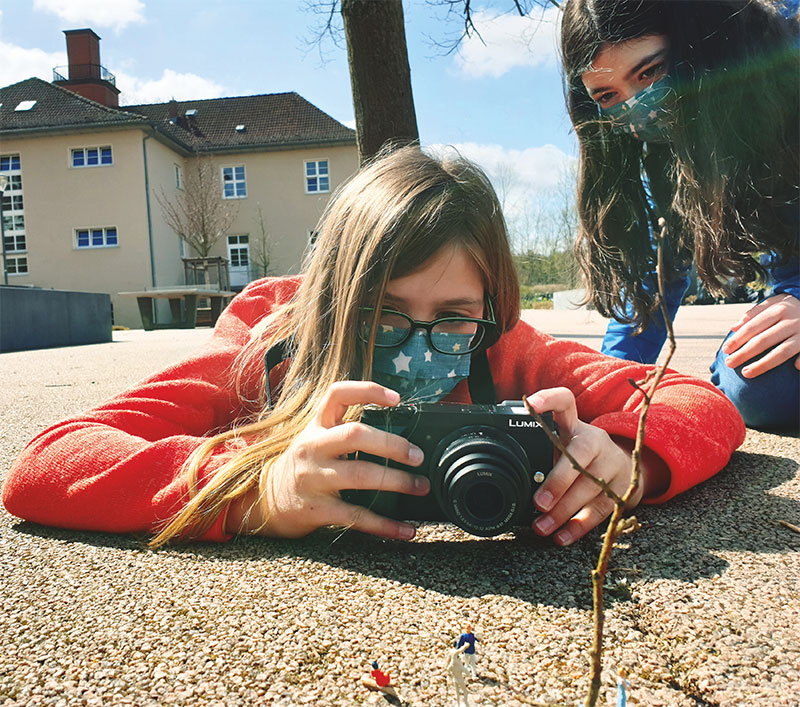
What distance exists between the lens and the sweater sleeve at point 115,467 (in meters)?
1.29

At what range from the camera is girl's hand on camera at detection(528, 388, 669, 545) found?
111 cm

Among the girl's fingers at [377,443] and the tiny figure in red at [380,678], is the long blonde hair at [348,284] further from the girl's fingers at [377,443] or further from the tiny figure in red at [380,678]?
the tiny figure in red at [380,678]

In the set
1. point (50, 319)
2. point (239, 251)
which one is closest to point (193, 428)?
point (50, 319)

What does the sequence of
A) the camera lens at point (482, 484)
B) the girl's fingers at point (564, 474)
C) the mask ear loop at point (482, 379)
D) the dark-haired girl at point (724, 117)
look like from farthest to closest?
the dark-haired girl at point (724, 117)
the mask ear loop at point (482, 379)
the girl's fingers at point (564, 474)
the camera lens at point (482, 484)

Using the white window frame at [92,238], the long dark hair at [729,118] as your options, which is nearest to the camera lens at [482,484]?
the long dark hair at [729,118]

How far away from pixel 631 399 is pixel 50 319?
948cm

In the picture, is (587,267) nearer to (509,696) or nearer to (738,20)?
(738,20)

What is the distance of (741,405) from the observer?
88.0 inches

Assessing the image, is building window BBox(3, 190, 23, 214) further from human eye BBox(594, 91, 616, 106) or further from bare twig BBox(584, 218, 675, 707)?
bare twig BBox(584, 218, 675, 707)

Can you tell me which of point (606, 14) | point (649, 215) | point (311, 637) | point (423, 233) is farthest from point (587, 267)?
point (311, 637)

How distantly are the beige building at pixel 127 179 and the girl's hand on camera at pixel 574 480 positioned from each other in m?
22.5

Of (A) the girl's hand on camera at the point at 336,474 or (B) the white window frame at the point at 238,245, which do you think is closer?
(A) the girl's hand on camera at the point at 336,474

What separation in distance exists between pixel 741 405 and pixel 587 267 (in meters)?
0.88

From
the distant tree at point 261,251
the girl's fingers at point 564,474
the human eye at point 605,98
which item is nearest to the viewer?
the girl's fingers at point 564,474
